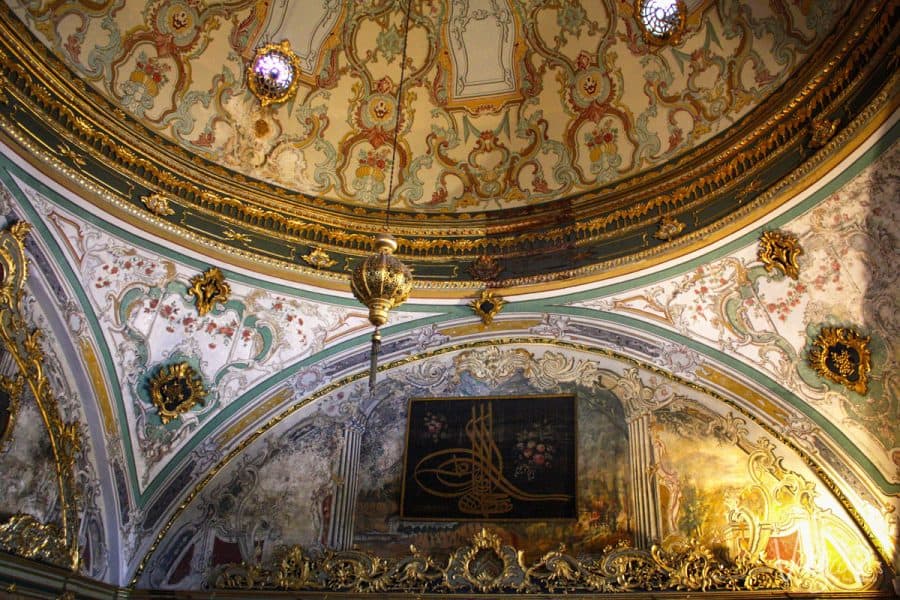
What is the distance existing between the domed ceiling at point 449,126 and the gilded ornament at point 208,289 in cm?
35

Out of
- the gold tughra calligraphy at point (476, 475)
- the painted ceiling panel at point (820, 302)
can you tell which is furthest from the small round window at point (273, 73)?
the painted ceiling panel at point (820, 302)

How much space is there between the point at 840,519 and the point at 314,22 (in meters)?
8.22

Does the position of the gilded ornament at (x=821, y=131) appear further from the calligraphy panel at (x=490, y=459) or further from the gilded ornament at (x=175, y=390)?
the gilded ornament at (x=175, y=390)

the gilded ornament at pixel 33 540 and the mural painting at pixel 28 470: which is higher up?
the mural painting at pixel 28 470

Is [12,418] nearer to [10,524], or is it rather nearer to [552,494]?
[10,524]

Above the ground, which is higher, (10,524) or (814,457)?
(814,457)

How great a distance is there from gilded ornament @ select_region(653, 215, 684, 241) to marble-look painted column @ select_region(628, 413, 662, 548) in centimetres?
205

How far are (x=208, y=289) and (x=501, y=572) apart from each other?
4.62m

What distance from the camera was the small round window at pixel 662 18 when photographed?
9.50m

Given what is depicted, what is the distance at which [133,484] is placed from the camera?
938cm

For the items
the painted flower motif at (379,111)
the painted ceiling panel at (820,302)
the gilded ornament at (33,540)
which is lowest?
the gilded ornament at (33,540)

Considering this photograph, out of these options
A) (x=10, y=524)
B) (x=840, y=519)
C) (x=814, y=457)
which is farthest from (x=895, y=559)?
(x=10, y=524)

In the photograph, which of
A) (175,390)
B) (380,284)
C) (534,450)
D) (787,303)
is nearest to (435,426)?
(534,450)

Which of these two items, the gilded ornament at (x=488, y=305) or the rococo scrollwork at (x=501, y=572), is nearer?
the rococo scrollwork at (x=501, y=572)
